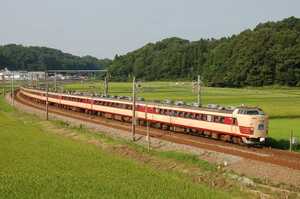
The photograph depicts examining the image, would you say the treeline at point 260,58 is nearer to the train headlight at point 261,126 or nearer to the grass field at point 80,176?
the train headlight at point 261,126

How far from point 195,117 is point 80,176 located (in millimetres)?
20550

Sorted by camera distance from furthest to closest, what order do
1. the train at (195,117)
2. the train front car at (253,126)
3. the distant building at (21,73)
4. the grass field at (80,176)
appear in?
1. the distant building at (21,73)
2. the train at (195,117)
3. the train front car at (253,126)
4. the grass field at (80,176)

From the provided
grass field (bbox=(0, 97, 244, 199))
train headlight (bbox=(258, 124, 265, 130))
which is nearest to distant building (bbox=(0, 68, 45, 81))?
grass field (bbox=(0, 97, 244, 199))

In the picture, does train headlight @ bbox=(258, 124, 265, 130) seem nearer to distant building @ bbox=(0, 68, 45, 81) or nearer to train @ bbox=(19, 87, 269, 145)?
train @ bbox=(19, 87, 269, 145)

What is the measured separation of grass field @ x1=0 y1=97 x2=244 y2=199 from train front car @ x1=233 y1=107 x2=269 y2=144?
895cm

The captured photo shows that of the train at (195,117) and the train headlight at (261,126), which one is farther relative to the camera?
the train at (195,117)

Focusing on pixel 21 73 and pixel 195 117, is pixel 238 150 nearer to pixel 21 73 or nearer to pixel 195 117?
pixel 195 117

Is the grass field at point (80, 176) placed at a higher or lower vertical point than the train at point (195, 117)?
lower

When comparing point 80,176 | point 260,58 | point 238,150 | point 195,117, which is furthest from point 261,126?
point 260,58

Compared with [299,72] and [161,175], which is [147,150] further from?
→ [299,72]

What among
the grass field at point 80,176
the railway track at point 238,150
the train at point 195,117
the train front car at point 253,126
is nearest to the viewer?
the grass field at point 80,176

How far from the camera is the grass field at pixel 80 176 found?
2480 cm

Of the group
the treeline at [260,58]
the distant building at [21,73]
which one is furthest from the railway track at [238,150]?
the treeline at [260,58]

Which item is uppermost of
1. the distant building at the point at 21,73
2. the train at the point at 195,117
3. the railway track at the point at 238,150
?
the distant building at the point at 21,73
